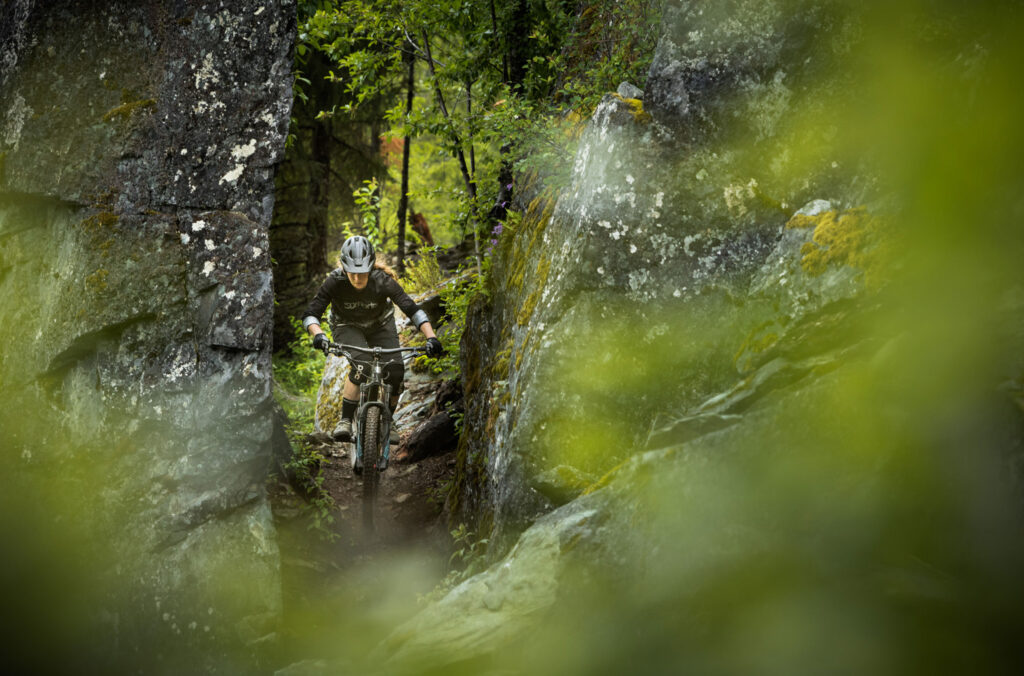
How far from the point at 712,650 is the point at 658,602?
0.40 m

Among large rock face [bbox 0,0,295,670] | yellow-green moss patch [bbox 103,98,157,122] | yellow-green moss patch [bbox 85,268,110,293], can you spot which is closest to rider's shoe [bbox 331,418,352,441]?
large rock face [bbox 0,0,295,670]

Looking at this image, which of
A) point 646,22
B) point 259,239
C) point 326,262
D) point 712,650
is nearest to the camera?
point 712,650

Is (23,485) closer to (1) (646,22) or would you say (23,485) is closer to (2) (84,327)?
(2) (84,327)

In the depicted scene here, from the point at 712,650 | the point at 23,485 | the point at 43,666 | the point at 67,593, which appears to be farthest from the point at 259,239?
the point at 712,650

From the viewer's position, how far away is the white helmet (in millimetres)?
7582

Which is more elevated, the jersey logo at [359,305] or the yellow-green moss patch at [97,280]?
the yellow-green moss patch at [97,280]

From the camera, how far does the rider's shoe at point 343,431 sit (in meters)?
7.74

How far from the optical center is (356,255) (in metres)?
7.58

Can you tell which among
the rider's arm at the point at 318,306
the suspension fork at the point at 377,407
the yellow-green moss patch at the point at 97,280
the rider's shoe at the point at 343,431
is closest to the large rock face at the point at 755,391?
the suspension fork at the point at 377,407

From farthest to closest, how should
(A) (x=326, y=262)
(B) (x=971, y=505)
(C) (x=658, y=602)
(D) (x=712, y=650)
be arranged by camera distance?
1. (A) (x=326, y=262)
2. (C) (x=658, y=602)
3. (D) (x=712, y=650)
4. (B) (x=971, y=505)

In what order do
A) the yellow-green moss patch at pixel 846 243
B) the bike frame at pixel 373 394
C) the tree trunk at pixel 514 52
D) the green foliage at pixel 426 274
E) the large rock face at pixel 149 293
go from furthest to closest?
the green foliage at pixel 426 274 → the tree trunk at pixel 514 52 → the bike frame at pixel 373 394 → the large rock face at pixel 149 293 → the yellow-green moss patch at pixel 846 243

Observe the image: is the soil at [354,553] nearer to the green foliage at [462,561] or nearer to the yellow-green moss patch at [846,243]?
the green foliage at [462,561]

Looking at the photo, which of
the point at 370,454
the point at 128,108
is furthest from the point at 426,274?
the point at 128,108

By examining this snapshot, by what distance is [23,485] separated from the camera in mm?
5504
